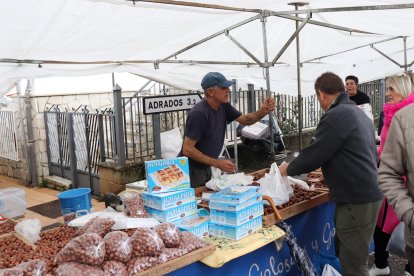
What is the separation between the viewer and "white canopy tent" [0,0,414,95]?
3.39 metres

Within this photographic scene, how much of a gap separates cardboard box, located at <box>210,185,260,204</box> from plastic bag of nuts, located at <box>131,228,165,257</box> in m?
0.55

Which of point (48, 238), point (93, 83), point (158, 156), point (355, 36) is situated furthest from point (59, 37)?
point (93, 83)

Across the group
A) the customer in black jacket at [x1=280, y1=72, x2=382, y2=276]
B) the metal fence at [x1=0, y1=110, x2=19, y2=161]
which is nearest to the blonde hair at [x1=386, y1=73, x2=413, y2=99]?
the customer in black jacket at [x1=280, y1=72, x2=382, y2=276]

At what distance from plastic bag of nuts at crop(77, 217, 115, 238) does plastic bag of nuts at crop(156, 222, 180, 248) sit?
315mm

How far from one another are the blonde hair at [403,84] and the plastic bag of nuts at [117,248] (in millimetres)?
2227

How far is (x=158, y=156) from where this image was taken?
23.4 ft

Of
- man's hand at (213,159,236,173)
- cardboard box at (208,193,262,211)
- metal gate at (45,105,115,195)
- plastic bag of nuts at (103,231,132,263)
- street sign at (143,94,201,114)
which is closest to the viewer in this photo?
plastic bag of nuts at (103,231,132,263)

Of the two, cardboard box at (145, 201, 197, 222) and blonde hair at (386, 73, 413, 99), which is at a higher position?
blonde hair at (386, 73, 413, 99)

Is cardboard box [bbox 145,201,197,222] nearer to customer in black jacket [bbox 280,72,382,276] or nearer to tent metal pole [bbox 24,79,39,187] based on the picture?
customer in black jacket [bbox 280,72,382,276]

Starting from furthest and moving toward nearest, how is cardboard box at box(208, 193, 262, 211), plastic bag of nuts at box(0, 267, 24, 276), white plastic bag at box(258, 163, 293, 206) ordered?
white plastic bag at box(258, 163, 293, 206) → cardboard box at box(208, 193, 262, 211) → plastic bag of nuts at box(0, 267, 24, 276)

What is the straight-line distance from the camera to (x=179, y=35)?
484cm

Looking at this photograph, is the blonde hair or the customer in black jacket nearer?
the customer in black jacket

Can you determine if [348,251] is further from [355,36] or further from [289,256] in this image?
[355,36]

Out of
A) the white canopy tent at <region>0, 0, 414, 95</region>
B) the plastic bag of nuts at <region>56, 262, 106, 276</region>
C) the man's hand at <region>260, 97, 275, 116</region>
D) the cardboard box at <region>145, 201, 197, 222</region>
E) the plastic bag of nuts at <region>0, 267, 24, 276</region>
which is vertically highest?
the white canopy tent at <region>0, 0, 414, 95</region>
